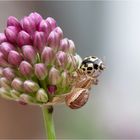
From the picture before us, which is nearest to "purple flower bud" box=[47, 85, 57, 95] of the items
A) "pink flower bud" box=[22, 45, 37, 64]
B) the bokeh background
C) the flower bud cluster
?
the flower bud cluster

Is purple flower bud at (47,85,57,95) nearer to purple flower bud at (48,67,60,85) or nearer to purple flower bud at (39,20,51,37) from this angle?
purple flower bud at (48,67,60,85)

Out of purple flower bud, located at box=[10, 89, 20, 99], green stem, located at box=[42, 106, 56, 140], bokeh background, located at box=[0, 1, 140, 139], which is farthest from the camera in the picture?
bokeh background, located at box=[0, 1, 140, 139]

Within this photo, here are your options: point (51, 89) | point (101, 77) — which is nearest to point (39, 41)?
point (51, 89)

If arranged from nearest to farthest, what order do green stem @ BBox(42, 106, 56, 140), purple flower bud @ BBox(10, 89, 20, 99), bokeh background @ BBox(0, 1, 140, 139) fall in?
green stem @ BBox(42, 106, 56, 140), purple flower bud @ BBox(10, 89, 20, 99), bokeh background @ BBox(0, 1, 140, 139)

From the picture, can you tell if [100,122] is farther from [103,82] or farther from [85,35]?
[85,35]

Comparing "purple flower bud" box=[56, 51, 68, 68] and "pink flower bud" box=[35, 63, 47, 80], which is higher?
"purple flower bud" box=[56, 51, 68, 68]

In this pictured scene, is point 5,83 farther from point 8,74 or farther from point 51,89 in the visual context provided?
point 51,89

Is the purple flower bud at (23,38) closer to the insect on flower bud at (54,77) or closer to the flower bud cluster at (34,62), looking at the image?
the flower bud cluster at (34,62)
